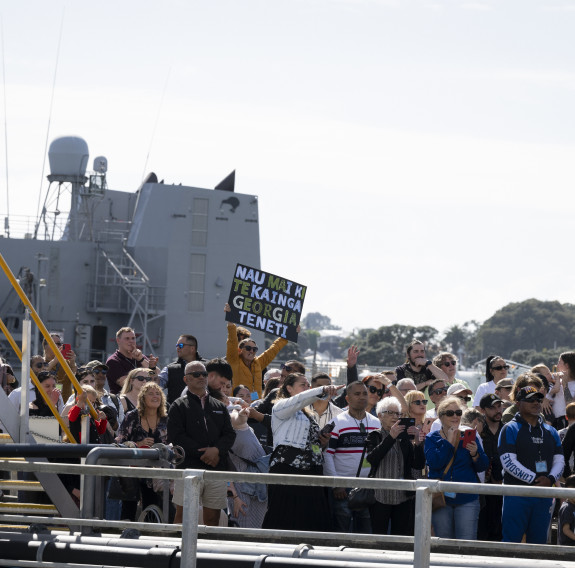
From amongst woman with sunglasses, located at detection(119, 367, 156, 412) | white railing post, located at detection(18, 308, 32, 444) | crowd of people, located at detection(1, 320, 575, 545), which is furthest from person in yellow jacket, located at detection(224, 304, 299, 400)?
white railing post, located at detection(18, 308, 32, 444)

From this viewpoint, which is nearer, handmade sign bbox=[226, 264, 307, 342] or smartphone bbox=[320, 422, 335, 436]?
smartphone bbox=[320, 422, 335, 436]

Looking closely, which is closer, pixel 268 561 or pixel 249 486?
pixel 268 561

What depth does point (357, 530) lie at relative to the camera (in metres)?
8.94

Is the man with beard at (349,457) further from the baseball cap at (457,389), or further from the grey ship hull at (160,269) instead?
the grey ship hull at (160,269)

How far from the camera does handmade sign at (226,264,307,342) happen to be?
45.0 ft

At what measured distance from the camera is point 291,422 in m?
8.70

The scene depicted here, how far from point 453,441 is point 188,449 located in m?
2.26

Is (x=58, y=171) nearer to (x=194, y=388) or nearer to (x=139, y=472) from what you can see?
(x=194, y=388)

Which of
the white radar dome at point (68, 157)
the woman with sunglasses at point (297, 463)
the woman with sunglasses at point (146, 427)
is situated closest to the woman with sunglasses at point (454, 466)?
the woman with sunglasses at point (297, 463)

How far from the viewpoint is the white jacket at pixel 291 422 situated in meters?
8.54

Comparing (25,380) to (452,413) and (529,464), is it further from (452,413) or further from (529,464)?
(529,464)

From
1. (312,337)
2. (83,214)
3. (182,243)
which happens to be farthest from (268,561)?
(312,337)

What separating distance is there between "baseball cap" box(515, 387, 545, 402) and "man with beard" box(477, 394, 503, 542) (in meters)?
0.94

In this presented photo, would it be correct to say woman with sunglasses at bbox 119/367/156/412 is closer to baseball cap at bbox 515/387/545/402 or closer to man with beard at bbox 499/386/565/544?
man with beard at bbox 499/386/565/544
